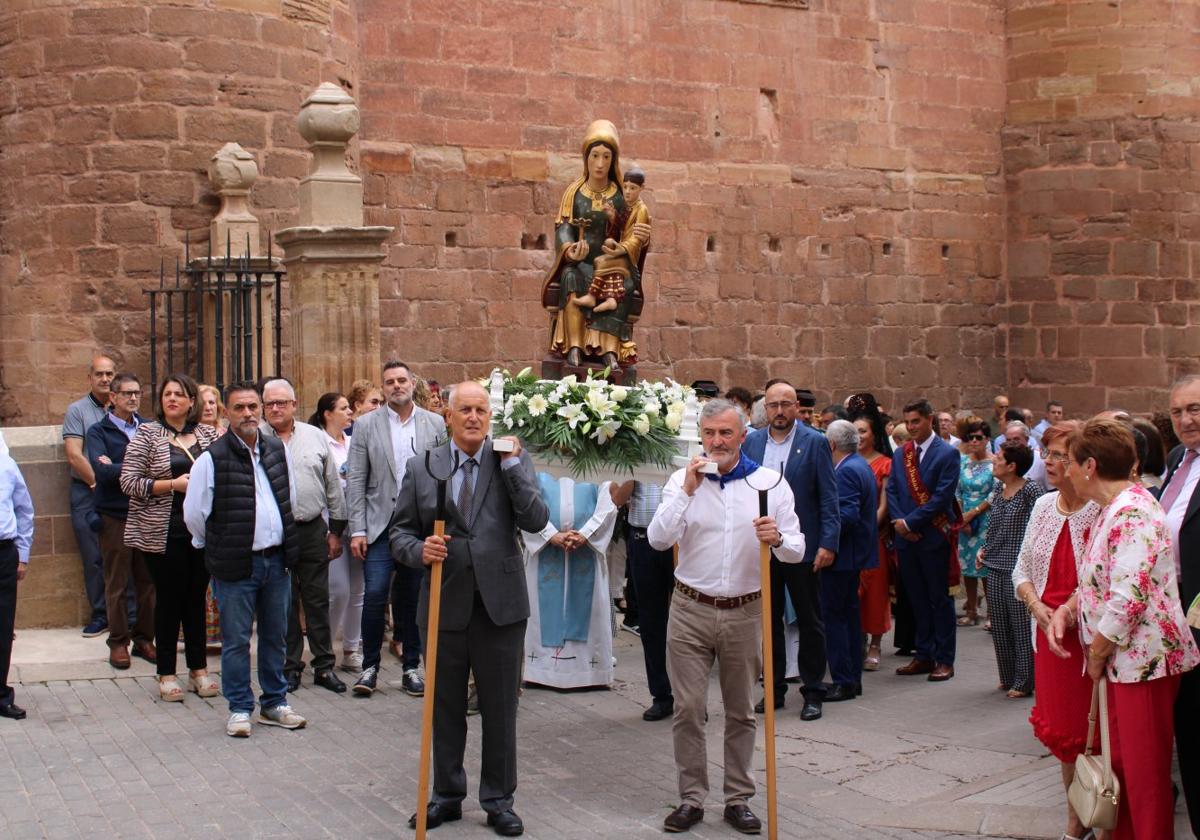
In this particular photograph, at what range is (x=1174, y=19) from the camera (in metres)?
20.6

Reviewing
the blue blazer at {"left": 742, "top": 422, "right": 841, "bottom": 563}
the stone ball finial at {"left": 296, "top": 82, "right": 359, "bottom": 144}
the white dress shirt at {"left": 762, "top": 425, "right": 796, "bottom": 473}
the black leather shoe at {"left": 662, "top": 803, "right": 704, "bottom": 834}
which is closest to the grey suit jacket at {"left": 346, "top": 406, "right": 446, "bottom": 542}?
the white dress shirt at {"left": 762, "top": 425, "right": 796, "bottom": 473}

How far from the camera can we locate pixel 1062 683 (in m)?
5.96

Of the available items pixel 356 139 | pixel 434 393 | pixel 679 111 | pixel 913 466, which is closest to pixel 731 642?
pixel 913 466

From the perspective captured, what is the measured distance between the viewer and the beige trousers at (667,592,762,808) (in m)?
6.42

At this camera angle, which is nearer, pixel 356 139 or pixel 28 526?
pixel 28 526

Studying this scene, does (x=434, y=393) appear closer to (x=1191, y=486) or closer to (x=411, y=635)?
(x=411, y=635)

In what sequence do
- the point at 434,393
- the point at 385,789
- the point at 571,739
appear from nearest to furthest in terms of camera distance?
1. the point at 385,789
2. the point at 571,739
3. the point at 434,393

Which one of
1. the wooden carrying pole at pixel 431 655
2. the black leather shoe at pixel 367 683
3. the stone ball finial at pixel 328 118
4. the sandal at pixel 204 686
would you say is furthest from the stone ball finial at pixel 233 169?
the wooden carrying pole at pixel 431 655

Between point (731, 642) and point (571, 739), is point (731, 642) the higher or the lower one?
the higher one

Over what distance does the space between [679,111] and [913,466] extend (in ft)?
30.8

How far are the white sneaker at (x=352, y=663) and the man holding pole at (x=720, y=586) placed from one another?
339 cm

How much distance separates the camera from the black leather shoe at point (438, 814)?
629cm

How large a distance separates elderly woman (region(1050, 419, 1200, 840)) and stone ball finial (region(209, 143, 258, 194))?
8.88m

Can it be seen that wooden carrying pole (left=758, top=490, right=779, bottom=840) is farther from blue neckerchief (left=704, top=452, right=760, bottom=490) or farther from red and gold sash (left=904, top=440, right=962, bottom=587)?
red and gold sash (left=904, top=440, right=962, bottom=587)
